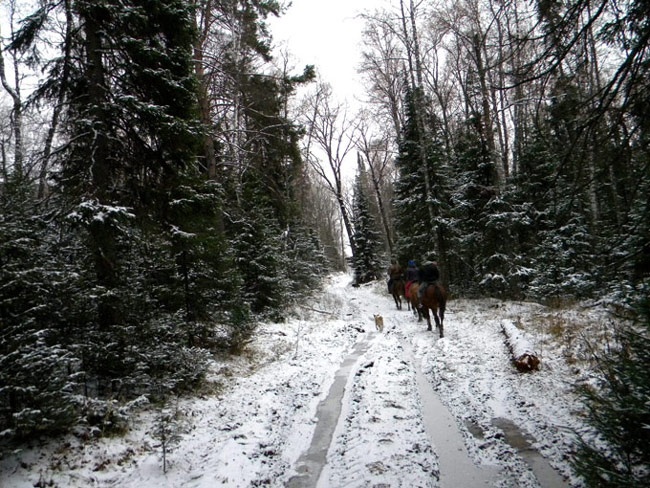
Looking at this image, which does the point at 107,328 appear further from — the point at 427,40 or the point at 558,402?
the point at 427,40

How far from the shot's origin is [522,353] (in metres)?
6.54

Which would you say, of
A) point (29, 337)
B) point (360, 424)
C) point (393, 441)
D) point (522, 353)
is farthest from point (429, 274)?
point (29, 337)

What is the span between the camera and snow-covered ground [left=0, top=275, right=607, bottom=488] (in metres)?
3.95

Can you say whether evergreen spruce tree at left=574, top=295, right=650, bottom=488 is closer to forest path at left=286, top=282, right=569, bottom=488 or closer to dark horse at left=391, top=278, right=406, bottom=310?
forest path at left=286, top=282, right=569, bottom=488

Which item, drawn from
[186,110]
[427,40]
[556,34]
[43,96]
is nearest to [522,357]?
[556,34]

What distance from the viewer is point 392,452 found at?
170 inches

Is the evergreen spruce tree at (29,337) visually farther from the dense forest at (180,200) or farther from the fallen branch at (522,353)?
the fallen branch at (522,353)

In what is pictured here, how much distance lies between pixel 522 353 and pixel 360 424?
3.40m

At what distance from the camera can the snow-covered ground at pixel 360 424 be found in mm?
3945

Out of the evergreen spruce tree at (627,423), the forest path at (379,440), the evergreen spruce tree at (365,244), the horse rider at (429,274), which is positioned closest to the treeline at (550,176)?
the evergreen spruce tree at (627,423)

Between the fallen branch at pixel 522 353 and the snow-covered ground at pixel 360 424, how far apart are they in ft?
0.46

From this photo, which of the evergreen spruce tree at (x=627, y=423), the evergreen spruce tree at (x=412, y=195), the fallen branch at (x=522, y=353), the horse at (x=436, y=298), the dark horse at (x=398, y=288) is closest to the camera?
the evergreen spruce tree at (x=627, y=423)

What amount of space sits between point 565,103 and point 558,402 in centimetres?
392

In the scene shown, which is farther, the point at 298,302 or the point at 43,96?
the point at 298,302
